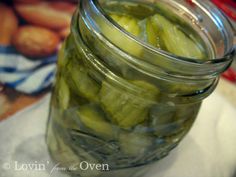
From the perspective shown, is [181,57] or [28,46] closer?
[181,57]

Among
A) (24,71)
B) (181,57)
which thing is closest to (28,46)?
(24,71)

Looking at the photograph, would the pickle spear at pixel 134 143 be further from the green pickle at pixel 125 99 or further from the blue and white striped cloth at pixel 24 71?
the blue and white striped cloth at pixel 24 71

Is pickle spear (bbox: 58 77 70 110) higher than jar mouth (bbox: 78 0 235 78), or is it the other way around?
jar mouth (bbox: 78 0 235 78)

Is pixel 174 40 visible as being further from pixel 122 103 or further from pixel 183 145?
pixel 183 145

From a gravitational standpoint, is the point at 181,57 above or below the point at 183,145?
above

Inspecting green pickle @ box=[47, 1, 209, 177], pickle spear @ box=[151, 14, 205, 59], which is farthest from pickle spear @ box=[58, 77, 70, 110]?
pickle spear @ box=[151, 14, 205, 59]

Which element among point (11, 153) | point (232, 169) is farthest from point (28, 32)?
point (232, 169)

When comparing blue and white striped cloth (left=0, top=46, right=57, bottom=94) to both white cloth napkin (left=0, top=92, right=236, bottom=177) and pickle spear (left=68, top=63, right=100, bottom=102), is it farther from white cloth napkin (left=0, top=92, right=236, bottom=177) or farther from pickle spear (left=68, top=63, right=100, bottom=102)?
pickle spear (left=68, top=63, right=100, bottom=102)
